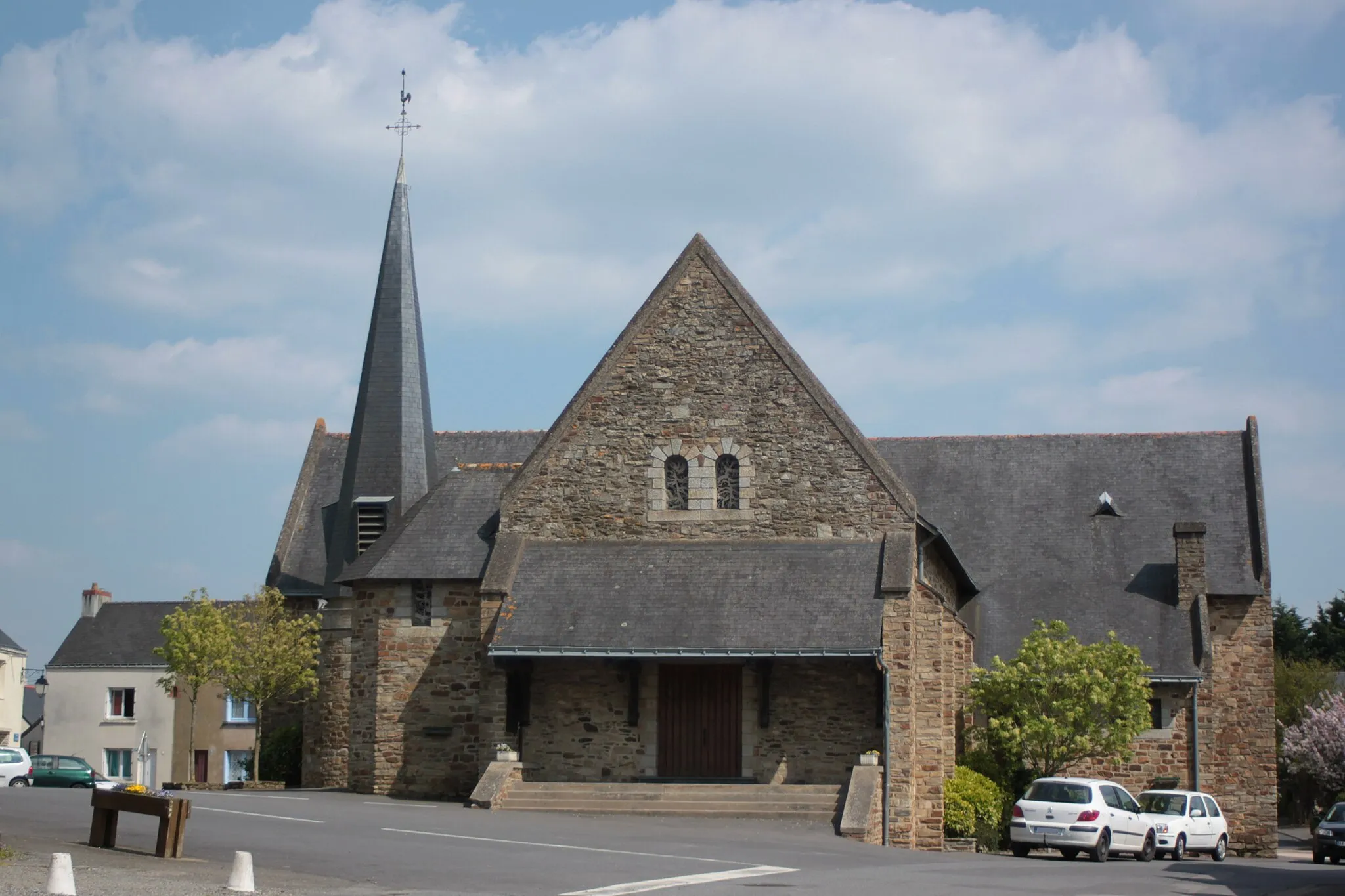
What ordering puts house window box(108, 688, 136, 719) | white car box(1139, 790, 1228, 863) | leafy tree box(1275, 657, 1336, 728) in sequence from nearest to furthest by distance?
white car box(1139, 790, 1228, 863), leafy tree box(1275, 657, 1336, 728), house window box(108, 688, 136, 719)

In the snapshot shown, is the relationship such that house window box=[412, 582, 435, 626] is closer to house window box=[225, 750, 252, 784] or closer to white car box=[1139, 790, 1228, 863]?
white car box=[1139, 790, 1228, 863]

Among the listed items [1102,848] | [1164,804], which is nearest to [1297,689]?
[1164,804]

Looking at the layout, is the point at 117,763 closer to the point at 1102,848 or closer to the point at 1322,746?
the point at 1322,746

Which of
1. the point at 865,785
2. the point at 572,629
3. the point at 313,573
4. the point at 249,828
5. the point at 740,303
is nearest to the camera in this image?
the point at 249,828

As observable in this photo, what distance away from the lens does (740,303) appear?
26750mm

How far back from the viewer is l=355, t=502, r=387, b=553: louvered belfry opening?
32.0m

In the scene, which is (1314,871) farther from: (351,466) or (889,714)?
(351,466)

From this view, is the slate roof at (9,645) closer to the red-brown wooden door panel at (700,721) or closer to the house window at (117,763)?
the house window at (117,763)

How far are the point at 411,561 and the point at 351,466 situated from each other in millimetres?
5678

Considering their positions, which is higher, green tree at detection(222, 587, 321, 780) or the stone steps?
green tree at detection(222, 587, 321, 780)

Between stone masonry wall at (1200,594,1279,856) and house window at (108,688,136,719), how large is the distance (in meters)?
36.5

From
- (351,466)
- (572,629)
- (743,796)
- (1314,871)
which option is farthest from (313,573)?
(1314,871)

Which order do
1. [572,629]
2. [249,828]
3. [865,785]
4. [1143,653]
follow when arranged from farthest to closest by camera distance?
1. [1143,653]
2. [572,629]
3. [865,785]
4. [249,828]

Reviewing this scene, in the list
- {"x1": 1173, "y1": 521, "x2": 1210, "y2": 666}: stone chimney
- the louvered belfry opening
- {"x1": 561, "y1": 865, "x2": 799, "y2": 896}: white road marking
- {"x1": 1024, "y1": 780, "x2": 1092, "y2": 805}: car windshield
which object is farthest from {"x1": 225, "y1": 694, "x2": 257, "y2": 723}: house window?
{"x1": 561, "y1": 865, "x2": 799, "y2": 896}: white road marking
